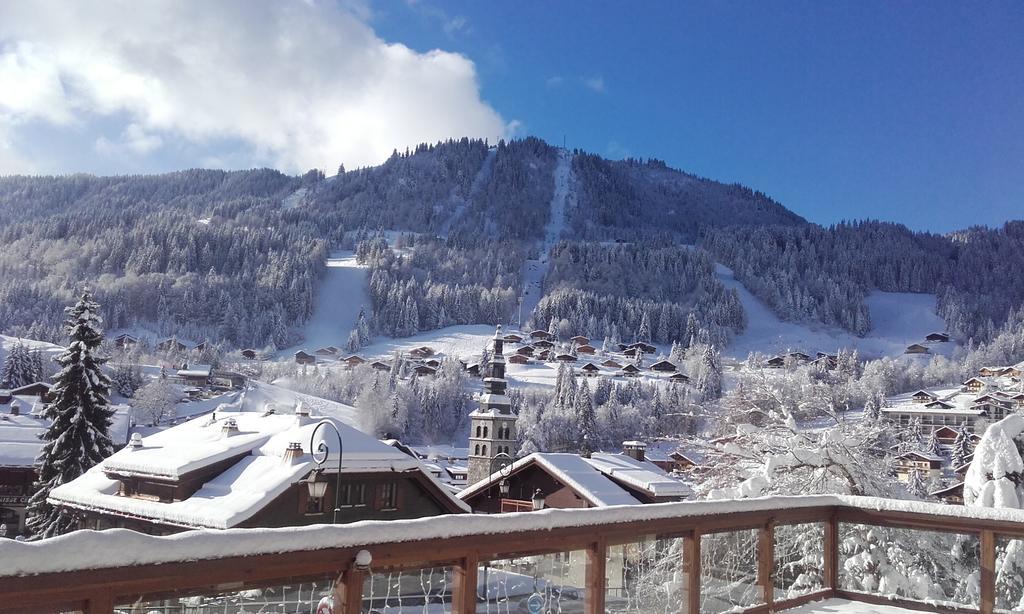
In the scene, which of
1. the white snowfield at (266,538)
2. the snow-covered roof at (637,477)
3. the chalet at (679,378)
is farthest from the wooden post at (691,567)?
the chalet at (679,378)

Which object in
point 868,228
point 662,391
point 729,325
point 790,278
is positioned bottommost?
point 662,391

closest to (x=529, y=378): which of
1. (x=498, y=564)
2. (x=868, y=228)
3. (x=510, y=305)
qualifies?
(x=510, y=305)

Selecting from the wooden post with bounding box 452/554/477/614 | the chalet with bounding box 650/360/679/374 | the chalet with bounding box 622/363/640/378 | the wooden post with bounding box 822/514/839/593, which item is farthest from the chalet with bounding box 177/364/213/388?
the wooden post with bounding box 452/554/477/614

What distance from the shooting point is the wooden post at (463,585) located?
3.73 m

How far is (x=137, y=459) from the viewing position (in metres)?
20.2

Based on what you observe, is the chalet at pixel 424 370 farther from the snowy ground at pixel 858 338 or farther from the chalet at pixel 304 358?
the snowy ground at pixel 858 338

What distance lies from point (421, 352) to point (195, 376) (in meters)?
32.0

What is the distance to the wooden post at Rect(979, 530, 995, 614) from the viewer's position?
566 centimetres

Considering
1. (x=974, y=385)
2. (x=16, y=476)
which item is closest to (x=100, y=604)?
(x=16, y=476)

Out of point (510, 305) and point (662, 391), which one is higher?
point (510, 305)

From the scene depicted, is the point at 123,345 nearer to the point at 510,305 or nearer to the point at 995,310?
the point at 510,305

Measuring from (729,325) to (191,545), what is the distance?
143975 millimetres

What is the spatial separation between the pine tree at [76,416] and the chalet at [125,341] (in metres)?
88.5

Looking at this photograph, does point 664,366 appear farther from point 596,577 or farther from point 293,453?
point 596,577
